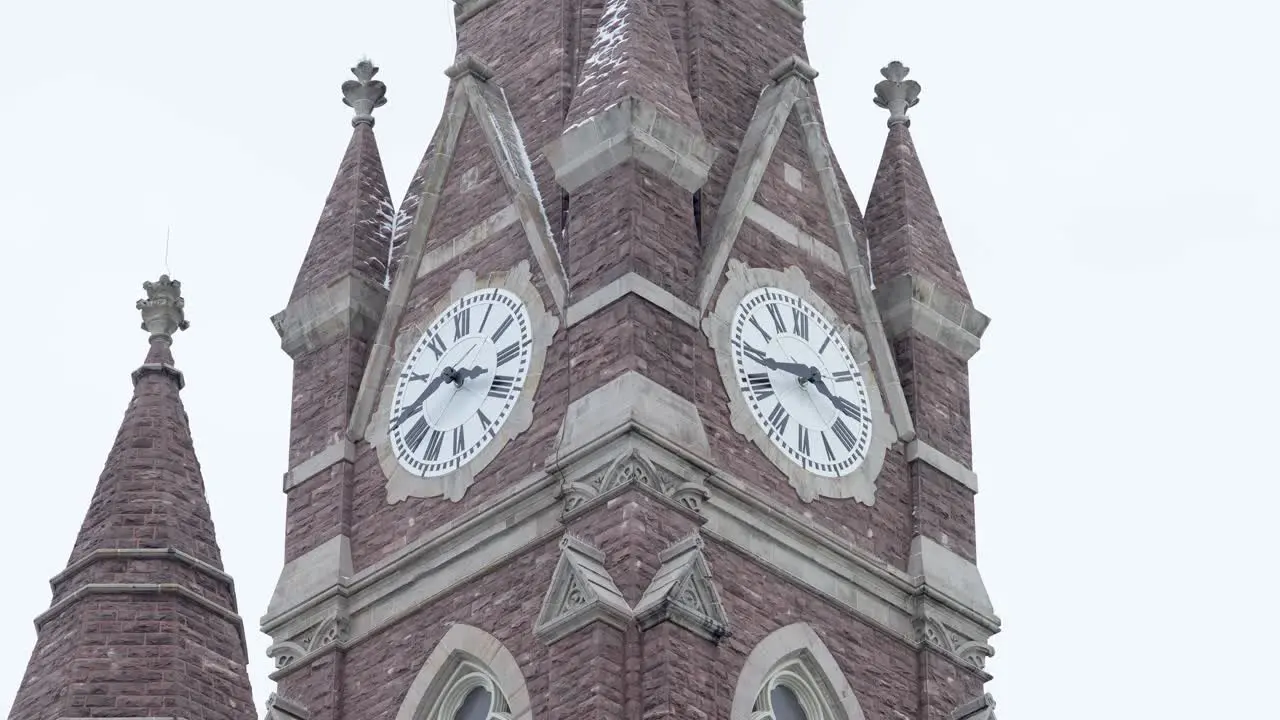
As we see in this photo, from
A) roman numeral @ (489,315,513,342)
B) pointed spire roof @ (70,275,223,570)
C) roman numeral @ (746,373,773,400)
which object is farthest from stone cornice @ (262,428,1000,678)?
pointed spire roof @ (70,275,223,570)

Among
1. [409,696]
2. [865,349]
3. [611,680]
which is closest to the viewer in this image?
[611,680]

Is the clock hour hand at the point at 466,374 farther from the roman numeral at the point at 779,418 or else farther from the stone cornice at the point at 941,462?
the stone cornice at the point at 941,462

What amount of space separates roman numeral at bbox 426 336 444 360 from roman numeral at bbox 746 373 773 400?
12.7ft

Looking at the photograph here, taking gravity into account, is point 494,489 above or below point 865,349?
below

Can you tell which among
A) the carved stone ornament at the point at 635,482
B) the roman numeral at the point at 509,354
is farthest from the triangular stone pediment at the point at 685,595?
the roman numeral at the point at 509,354

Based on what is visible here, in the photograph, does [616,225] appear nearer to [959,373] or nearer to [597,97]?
[597,97]

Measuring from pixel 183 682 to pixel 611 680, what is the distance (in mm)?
4655

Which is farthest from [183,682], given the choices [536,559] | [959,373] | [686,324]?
[959,373]

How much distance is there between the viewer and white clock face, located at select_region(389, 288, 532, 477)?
48.1m

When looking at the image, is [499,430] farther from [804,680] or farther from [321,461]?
[804,680]

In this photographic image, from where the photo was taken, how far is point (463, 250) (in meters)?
50.2

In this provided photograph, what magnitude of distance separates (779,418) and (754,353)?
32.8 inches

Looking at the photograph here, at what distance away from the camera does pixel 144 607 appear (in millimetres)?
45094

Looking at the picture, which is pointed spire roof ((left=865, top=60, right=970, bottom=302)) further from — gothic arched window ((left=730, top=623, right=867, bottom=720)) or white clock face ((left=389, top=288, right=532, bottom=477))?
gothic arched window ((left=730, top=623, right=867, bottom=720))
